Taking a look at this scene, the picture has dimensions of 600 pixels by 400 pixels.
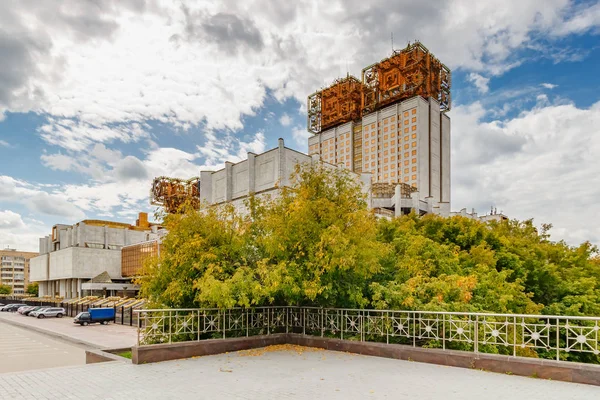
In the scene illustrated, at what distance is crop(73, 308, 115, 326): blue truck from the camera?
33.1 metres

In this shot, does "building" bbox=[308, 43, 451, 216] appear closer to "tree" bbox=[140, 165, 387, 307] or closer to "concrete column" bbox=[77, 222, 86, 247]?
"concrete column" bbox=[77, 222, 86, 247]

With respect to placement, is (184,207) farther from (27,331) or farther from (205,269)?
(27,331)

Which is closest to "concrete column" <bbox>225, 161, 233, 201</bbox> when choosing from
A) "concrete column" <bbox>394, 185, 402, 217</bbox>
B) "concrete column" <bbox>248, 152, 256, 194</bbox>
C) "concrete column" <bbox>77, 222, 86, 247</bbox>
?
"concrete column" <bbox>248, 152, 256, 194</bbox>

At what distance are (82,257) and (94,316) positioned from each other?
37397 mm

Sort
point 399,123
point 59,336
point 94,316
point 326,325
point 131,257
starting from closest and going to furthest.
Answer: point 326,325 → point 59,336 → point 94,316 → point 131,257 → point 399,123

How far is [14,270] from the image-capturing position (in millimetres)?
141500

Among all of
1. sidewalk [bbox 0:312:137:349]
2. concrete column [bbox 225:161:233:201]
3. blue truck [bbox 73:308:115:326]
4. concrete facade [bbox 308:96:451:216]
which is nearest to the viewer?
sidewalk [bbox 0:312:137:349]

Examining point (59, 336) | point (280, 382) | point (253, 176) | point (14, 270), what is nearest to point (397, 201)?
point (253, 176)

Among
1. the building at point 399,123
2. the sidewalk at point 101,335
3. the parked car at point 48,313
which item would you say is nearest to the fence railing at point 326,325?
the sidewalk at point 101,335

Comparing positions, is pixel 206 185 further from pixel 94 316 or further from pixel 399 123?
pixel 399 123

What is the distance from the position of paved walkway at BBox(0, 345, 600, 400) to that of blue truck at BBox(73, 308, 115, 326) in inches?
1120

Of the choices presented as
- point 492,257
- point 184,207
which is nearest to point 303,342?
point 184,207

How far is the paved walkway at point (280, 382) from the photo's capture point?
652 cm

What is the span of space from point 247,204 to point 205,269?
303cm
